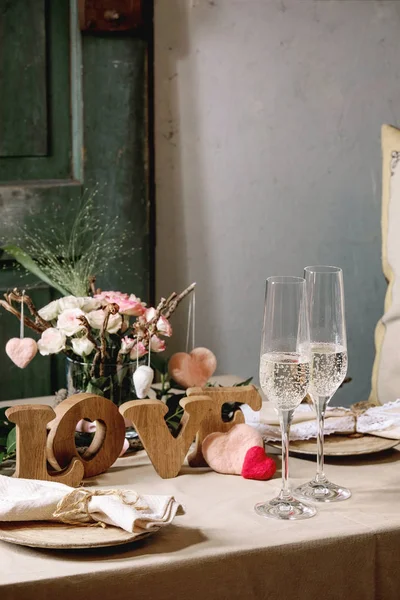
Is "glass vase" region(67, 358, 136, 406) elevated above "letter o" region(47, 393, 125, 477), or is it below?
above

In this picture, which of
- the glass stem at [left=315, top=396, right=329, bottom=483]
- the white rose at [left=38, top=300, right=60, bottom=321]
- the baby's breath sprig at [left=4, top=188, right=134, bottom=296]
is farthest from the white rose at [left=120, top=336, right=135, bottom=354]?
the baby's breath sprig at [left=4, top=188, right=134, bottom=296]

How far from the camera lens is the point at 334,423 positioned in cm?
152

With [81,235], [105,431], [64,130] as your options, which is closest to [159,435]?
[105,431]

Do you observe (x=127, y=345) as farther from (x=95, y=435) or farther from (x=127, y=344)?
(x=95, y=435)

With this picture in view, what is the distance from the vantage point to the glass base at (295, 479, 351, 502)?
1.24 m

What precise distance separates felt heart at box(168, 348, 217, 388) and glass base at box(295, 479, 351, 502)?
380mm

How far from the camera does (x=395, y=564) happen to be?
45.3 inches

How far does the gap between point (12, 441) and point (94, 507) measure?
13.2 inches

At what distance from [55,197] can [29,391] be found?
512mm

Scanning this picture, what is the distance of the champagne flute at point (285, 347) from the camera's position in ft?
3.75

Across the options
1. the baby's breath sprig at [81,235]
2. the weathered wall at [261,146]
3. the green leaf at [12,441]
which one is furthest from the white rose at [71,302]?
the weathered wall at [261,146]

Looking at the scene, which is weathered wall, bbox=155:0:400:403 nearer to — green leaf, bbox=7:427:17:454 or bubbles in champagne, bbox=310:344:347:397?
green leaf, bbox=7:427:17:454

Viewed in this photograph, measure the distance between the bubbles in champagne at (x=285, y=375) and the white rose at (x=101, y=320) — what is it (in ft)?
1.27

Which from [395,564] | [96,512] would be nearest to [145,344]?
[96,512]
